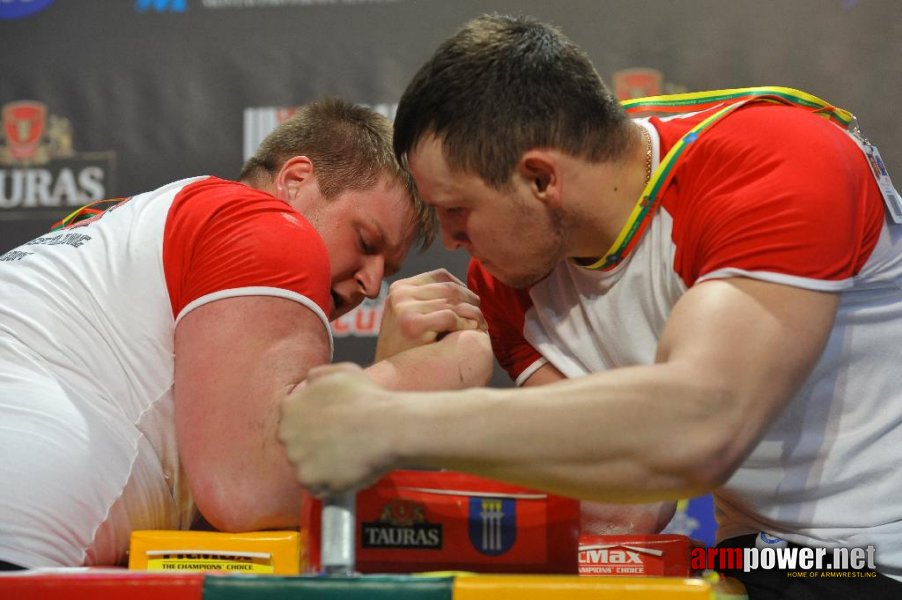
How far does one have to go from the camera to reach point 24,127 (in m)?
2.36

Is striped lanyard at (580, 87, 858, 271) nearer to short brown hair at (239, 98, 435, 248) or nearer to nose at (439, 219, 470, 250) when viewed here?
nose at (439, 219, 470, 250)

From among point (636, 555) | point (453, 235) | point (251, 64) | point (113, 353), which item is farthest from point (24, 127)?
point (636, 555)

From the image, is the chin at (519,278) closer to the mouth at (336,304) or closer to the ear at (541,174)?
the ear at (541,174)

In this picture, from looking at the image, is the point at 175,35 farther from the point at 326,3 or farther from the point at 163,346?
the point at 163,346

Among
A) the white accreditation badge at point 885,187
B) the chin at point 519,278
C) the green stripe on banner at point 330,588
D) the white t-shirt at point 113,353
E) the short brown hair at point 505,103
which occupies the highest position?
the short brown hair at point 505,103

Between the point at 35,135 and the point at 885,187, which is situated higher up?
the point at 35,135

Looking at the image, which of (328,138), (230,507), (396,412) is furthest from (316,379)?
(328,138)

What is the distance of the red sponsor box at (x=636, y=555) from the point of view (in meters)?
1.29

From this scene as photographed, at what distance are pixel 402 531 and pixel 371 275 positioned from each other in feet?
2.62

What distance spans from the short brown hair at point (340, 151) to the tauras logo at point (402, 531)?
32.9 inches

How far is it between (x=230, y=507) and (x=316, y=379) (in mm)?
351

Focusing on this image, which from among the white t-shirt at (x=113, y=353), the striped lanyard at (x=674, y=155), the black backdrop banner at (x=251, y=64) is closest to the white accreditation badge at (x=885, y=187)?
the striped lanyard at (x=674, y=155)

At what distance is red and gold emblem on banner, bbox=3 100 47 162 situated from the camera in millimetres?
2361

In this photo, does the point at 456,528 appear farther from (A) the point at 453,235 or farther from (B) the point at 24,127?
(B) the point at 24,127
